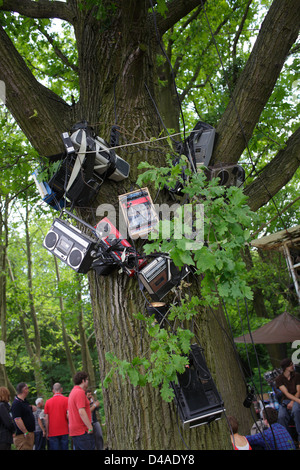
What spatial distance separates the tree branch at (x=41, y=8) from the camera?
4.71 metres

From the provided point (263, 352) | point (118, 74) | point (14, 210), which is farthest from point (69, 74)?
point (263, 352)

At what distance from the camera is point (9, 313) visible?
568 inches

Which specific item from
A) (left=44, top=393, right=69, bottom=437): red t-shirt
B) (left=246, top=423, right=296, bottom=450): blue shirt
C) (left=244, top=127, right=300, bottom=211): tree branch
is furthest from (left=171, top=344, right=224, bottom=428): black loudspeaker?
(left=44, top=393, right=69, bottom=437): red t-shirt

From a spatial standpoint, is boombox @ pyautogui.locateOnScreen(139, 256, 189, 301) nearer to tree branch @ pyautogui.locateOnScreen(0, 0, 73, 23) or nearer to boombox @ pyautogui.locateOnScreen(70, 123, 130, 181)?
boombox @ pyautogui.locateOnScreen(70, 123, 130, 181)

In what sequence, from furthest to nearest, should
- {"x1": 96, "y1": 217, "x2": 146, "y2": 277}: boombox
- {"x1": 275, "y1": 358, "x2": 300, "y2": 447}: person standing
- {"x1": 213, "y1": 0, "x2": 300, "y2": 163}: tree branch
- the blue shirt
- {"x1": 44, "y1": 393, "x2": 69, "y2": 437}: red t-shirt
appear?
{"x1": 44, "y1": 393, "x2": 69, "y2": 437}: red t-shirt
{"x1": 275, "y1": 358, "x2": 300, "y2": 447}: person standing
the blue shirt
{"x1": 213, "y1": 0, "x2": 300, "y2": 163}: tree branch
{"x1": 96, "y1": 217, "x2": 146, "y2": 277}: boombox

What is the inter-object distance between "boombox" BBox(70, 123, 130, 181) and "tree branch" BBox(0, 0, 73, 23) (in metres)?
1.91

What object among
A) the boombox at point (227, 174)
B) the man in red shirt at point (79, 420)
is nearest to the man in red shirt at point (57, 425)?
the man in red shirt at point (79, 420)

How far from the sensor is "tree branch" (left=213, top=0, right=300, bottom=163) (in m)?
3.73

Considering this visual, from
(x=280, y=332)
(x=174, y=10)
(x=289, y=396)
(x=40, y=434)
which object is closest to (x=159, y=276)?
(x=174, y=10)

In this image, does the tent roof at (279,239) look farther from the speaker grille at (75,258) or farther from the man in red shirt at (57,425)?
the speaker grille at (75,258)

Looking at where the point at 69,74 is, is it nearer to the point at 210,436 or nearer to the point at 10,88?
the point at 10,88

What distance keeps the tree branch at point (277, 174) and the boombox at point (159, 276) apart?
132 centimetres

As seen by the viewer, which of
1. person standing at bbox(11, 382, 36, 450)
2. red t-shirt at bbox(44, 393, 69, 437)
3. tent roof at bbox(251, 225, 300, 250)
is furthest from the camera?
Answer: tent roof at bbox(251, 225, 300, 250)

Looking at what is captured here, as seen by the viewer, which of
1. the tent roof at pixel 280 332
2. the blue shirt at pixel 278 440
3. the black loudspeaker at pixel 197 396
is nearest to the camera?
the black loudspeaker at pixel 197 396
